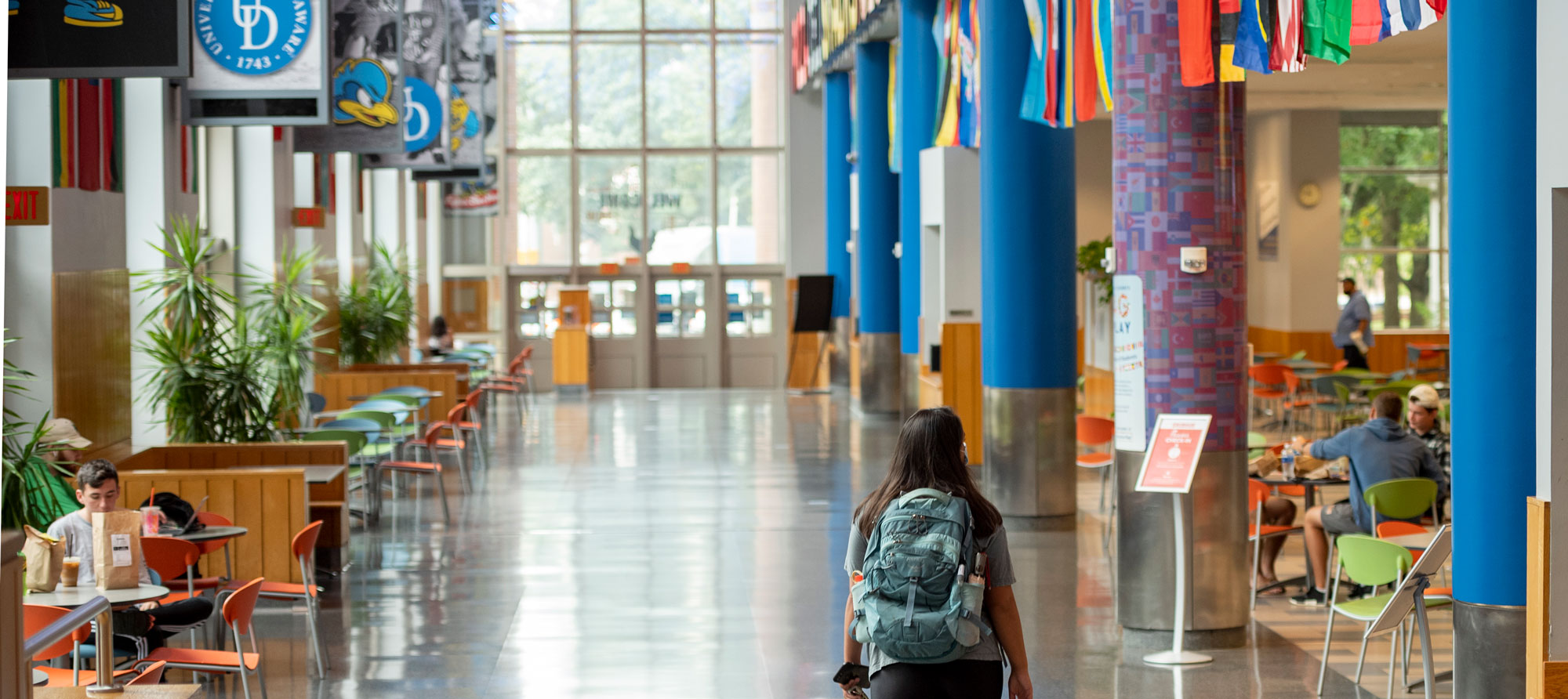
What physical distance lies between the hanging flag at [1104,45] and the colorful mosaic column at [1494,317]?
2802 mm

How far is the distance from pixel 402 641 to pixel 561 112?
16803 mm

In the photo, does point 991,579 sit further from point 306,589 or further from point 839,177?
point 839,177

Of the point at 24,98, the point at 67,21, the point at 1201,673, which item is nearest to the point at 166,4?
the point at 67,21

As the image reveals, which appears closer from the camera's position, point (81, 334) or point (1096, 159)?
point (81, 334)

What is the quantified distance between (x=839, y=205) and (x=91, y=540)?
15.2 metres

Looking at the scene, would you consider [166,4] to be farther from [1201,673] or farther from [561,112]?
[561,112]

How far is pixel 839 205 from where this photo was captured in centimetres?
2027

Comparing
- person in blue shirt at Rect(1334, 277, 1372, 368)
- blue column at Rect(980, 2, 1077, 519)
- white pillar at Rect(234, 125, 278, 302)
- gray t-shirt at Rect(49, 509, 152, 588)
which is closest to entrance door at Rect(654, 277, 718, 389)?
person in blue shirt at Rect(1334, 277, 1372, 368)

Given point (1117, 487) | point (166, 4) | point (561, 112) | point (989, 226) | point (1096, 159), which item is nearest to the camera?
point (166, 4)

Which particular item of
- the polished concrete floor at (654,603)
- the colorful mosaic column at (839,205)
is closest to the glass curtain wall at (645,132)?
the colorful mosaic column at (839,205)

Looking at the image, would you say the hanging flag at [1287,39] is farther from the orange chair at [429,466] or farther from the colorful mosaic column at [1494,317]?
the orange chair at [429,466]

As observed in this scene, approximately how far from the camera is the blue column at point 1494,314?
4.39m

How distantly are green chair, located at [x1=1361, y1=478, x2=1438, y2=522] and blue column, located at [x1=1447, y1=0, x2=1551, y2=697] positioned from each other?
2207 millimetres

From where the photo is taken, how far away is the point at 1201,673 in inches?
241
